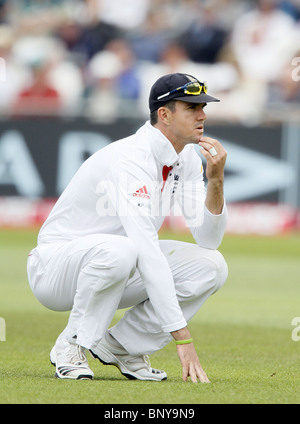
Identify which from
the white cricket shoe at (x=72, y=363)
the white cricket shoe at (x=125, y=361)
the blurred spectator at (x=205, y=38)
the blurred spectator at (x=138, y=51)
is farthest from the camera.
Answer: the blurred spectator at (x=205, y=38)

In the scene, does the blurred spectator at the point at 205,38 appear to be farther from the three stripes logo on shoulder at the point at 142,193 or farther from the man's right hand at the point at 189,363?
the man's right hand at the point at 189,363

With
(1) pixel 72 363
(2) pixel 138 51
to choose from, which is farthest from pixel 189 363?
(2) pixel 138 51

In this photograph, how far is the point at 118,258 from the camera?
4.66 metres

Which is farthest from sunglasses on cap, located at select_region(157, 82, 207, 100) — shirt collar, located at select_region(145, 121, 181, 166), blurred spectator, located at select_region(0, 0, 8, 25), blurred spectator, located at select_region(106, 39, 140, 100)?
blurred spectator, located at select_region(0, 0, 8, 25)

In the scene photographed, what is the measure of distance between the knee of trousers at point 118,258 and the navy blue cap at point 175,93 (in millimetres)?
841

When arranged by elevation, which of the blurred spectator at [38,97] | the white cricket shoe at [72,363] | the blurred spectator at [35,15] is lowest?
the blurred spectator at [38,97]

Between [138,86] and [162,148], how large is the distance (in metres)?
11.1

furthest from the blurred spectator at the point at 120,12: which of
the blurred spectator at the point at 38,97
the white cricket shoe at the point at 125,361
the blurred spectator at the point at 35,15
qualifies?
the white cricket shoe at the point at 125,361

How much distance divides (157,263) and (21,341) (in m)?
2.00

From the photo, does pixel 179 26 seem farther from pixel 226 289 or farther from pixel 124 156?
pixel 124 156

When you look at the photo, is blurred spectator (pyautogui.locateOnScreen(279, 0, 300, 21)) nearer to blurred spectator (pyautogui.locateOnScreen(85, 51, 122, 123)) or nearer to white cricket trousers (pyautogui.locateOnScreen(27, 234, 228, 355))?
blurred spectator (pyautogui.locateOnScreen(85, 51, 122, 123))

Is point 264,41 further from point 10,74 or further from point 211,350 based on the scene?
point 211,350

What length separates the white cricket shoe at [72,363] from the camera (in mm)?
4801
